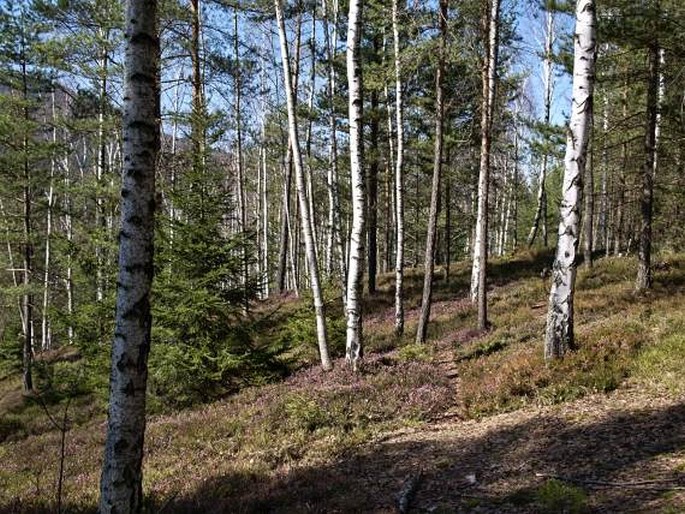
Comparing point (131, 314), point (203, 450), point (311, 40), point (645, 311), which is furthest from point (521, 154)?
point (131, 314)

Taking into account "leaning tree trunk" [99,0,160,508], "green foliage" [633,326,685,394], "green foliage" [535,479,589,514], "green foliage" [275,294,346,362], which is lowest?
"green foliage" [275,294,346,362]

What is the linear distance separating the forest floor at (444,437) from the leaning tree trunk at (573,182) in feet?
1.56

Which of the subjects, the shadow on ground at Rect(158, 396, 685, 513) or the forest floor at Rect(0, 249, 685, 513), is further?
the forest floor at Rect(0, 249, 685, 513)

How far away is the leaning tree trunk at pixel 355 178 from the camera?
11117mm

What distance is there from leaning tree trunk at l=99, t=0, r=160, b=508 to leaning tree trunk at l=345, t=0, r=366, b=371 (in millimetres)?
7159

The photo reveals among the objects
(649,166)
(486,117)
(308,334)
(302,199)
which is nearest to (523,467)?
(302,199)

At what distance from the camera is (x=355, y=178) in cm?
1162

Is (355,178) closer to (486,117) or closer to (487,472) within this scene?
(486,117)

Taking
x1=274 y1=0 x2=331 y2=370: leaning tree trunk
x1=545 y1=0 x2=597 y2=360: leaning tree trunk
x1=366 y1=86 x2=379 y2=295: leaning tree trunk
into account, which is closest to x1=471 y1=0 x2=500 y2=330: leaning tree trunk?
x1=274 y1=0 x2=331 y2=370: leaning tree trunk

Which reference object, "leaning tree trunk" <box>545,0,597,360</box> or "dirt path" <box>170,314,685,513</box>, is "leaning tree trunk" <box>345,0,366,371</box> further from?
"leaning tree trunk" <box>545,0,597,360</box>

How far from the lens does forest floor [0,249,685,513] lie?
5910 millimetres

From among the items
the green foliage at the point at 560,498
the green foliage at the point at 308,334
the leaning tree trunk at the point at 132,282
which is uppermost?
the leaning tree trunk at the point at 132,282

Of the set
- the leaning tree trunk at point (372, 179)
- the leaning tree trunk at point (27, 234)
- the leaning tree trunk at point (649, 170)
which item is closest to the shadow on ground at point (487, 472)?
the leaning tree trunk at point (649, 170)

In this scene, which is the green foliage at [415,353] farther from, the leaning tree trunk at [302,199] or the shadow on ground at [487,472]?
the shadow on ground at [487,472]
